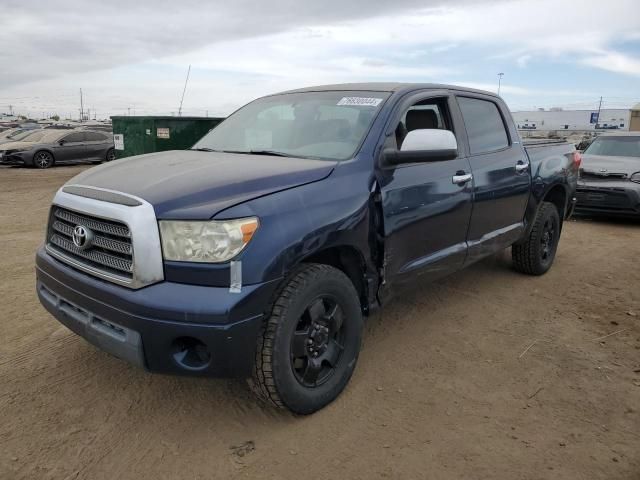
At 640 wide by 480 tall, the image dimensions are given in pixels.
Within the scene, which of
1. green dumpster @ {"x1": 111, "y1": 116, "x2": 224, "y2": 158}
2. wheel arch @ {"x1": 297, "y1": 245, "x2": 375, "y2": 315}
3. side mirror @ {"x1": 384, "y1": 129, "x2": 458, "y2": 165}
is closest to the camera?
wheel arch @ {"x1": 297, "y1": 245, "x2": 375, "y2": 315}

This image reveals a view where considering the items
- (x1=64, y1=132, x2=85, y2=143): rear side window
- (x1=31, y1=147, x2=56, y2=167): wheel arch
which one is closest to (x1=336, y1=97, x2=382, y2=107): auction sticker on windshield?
(x1=31, y1=147, x2=56, y2=167): wheel arch

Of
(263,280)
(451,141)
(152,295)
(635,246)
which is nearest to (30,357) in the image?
(152,295)

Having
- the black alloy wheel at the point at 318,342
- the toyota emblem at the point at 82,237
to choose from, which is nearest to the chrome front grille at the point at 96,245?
the toyota emblem at the point at 82,237

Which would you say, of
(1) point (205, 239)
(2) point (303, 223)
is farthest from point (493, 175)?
(1) point (205, 239)

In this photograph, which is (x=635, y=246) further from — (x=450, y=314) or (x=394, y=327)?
(x=394, y=327)

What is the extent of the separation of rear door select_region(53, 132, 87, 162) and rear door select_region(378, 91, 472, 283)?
16.6 m

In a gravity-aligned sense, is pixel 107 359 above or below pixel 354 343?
below

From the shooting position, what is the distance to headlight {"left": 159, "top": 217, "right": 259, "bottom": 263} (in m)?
2.39

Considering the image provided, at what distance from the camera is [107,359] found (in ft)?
11.2

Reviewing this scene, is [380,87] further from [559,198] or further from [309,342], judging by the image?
[559,198]

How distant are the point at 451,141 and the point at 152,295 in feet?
6.79

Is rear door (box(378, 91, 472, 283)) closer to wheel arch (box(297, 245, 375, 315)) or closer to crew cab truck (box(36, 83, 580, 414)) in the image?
crew cab truck (box(36, 83, 580, 414))

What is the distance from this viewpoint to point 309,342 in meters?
2.79

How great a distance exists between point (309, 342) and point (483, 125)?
266 centimetres
